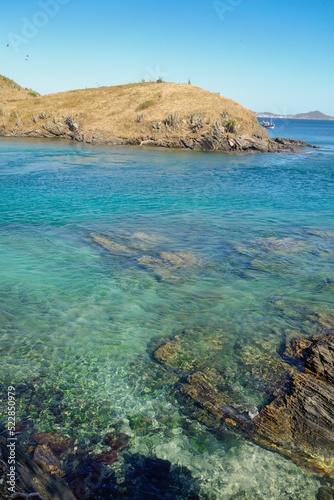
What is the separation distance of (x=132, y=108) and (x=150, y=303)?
66056mm

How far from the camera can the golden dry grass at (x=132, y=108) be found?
6556 centimetres

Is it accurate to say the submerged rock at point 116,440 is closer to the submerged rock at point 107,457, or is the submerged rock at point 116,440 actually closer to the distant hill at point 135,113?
the submerged rock at point 107,457

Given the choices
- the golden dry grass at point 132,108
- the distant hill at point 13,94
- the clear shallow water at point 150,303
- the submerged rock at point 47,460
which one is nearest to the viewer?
the submerged rock at point 47,460

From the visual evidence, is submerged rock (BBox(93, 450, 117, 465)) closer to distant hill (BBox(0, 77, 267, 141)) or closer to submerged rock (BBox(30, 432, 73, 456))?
submerged rock (BBox(30, 432, 73, 456))

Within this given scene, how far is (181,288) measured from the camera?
504 inches

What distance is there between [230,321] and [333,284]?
5.10m

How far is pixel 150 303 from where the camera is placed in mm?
11867

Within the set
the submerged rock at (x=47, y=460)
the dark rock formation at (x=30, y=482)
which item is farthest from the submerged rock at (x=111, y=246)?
the dark rock formation at (x=30, y=482)

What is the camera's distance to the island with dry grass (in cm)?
6344

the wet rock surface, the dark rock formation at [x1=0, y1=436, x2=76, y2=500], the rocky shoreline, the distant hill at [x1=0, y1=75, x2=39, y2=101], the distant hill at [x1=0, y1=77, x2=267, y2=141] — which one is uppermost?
the distant hill at [x1=0, y1=75, x2=39, y2=101]

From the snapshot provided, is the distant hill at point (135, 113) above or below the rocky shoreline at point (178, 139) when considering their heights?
above

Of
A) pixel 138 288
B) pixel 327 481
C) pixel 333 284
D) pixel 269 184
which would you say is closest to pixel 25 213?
pixel 138 288

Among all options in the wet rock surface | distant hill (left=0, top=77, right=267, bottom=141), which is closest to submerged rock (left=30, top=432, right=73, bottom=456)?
the wet rock surface

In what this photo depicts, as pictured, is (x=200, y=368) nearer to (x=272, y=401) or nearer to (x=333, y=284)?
(x=272, y=401)
